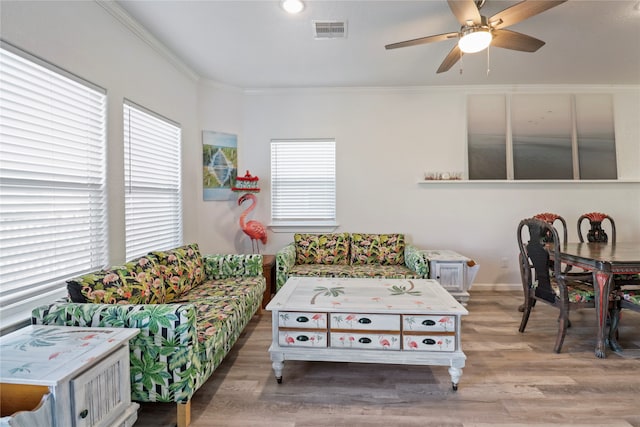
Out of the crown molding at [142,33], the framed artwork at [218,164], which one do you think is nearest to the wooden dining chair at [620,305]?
the framed artwork at [218,164]

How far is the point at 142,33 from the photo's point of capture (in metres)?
2.83

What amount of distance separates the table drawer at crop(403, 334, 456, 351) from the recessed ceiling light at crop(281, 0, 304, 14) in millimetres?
2652

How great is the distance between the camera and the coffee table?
203 centimetres

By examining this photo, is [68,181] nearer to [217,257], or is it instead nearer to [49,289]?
[49,289]

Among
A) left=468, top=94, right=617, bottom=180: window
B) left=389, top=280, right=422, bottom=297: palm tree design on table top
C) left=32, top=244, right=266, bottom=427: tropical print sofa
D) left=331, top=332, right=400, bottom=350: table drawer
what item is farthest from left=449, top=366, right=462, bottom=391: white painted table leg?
left=468, top=94, right=617, bottom=180: window

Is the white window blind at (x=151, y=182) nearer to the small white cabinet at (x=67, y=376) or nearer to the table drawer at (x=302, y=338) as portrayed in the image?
the small white cabinet at (x=67, y=376)

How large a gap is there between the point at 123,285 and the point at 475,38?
3.03 meters

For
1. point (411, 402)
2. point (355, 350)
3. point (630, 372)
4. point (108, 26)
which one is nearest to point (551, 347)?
point (630, 372)

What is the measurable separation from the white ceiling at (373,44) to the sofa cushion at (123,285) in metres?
2.14

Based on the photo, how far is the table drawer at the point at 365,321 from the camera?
208 centimetres

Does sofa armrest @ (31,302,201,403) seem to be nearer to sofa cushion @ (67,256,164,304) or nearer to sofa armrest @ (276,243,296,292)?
sofa cushion @ (67,256,164,304)

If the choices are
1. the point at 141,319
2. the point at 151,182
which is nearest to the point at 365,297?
the point at 141,319

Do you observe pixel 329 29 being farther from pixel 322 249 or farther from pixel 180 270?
pixel 180 270

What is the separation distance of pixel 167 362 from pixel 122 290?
68cm
